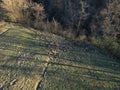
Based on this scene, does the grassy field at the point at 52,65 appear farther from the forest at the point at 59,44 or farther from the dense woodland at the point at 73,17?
the dense woodland at the point at 73,17

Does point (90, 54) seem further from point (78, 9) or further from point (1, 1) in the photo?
point (1, 1)

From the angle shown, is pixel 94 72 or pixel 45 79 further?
pixel 94 72

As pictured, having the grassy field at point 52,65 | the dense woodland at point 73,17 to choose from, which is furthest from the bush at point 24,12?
the grassy field at point 52,65

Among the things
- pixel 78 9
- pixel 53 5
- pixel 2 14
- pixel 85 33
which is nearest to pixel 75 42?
pixel 85 33

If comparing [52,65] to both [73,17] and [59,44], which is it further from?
[73,17]

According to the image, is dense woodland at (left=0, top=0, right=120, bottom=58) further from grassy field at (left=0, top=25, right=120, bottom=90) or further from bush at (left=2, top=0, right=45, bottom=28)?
grassy field at (left=0, top=25, right=120, bottom=90)
